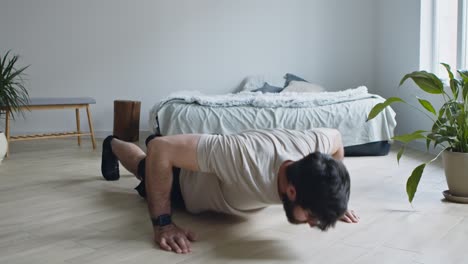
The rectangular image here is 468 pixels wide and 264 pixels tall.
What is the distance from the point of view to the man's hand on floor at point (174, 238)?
1.69 meters


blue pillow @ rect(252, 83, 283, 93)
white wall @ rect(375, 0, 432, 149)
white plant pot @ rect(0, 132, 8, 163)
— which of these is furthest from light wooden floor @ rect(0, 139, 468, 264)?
blue pillow @ rect(252, 83, 283, 93)

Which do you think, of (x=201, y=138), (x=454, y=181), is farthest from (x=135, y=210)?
(x=454, y=181)

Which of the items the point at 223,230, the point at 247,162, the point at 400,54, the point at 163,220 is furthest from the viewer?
the point at 400,54

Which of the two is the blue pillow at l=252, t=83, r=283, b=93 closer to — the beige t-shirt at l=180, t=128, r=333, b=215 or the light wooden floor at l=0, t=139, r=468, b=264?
the light wooden floor at l=0, t=139, r=468, b=264

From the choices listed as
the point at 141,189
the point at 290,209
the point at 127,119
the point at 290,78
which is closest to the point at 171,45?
the point at 127,119

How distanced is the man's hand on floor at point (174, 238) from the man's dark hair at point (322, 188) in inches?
18.4

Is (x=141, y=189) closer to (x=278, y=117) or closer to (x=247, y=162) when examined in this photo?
(x=247, y=162)

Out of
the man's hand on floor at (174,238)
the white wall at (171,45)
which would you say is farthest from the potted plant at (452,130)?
the white wall at (171,45)

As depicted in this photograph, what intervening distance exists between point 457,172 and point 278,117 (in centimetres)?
150

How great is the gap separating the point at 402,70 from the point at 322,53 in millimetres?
1049

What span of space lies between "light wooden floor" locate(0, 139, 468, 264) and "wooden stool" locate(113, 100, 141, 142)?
1.76 m

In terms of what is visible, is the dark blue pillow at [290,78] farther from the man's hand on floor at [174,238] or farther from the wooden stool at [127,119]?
the man's hand on floor at [174,238]

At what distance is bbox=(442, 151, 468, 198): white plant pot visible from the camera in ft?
7.61

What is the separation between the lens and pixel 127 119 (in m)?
4.66
